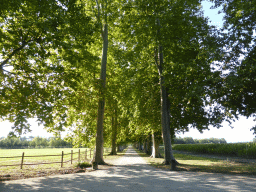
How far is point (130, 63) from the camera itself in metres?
16.8

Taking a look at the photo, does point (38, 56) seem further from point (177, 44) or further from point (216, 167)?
point (216, 167)

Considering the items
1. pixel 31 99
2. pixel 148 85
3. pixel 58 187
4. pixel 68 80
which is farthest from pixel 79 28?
pixel 148 85

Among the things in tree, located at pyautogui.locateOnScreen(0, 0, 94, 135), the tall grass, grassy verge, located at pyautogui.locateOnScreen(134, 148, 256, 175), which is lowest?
the tall grass

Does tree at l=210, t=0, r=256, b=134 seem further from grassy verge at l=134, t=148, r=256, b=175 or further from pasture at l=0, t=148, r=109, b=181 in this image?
pasture at l=0, t=148, r=109, b=181

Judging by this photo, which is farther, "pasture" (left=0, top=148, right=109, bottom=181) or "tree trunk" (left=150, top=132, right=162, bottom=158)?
"tree trunk" (left=150, top=132, right=162, bottom=158)

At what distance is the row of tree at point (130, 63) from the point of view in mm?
9859

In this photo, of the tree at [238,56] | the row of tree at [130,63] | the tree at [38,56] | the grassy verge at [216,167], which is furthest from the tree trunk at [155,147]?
the tree at [38,56]

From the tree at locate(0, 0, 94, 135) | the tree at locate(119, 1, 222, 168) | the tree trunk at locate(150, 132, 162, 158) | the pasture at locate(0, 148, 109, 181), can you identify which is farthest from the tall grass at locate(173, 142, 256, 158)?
the tree at locate(0, 0, 94, 135)

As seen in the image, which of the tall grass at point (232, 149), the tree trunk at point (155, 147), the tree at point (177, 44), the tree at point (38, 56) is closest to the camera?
the tree at point (38, 56)

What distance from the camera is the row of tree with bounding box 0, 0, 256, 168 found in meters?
9.86

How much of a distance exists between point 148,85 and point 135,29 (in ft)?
18.5

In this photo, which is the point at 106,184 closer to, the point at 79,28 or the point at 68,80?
the point at 68,80

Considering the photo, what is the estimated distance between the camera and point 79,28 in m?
10.8

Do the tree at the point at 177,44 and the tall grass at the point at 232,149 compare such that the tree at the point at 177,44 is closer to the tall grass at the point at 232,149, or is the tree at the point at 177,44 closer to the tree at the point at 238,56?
the tree at the point at 238,56
